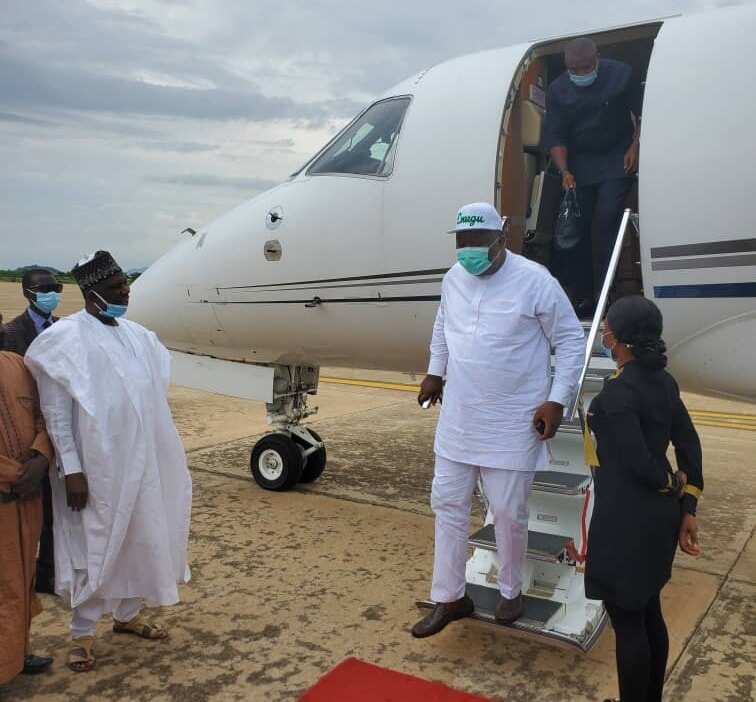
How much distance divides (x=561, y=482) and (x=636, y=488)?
127 centimetres

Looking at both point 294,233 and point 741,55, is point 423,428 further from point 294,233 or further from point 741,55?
point 741,55

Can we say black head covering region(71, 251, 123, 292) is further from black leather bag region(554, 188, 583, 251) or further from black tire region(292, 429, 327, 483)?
black tire region(292, 429, 327, 483)

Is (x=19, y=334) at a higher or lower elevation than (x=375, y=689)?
higher

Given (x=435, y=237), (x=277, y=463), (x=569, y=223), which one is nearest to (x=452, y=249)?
(x=435, y=237)

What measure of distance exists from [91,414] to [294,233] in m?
2.80

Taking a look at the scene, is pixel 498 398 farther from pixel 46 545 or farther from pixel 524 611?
pixel 46 545

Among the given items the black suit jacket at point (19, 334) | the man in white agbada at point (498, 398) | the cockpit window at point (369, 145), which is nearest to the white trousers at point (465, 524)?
the man in white agbada at point (498, 398)

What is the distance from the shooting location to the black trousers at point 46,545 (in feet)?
12.6

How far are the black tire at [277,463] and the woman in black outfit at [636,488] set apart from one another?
4173 mm

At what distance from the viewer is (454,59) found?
572 centimetres

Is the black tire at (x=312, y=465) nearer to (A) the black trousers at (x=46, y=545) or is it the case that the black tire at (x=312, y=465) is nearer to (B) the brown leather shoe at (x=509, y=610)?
(A) the black trousers at (x=46, y=545)

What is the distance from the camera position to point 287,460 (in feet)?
22.4

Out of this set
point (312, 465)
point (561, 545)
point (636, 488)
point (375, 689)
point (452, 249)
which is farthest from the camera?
point (312, 465)

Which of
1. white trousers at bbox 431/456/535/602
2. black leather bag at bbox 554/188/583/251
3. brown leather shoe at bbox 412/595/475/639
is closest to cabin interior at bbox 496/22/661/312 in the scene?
black leather bag at bbox 554/188/583/251
